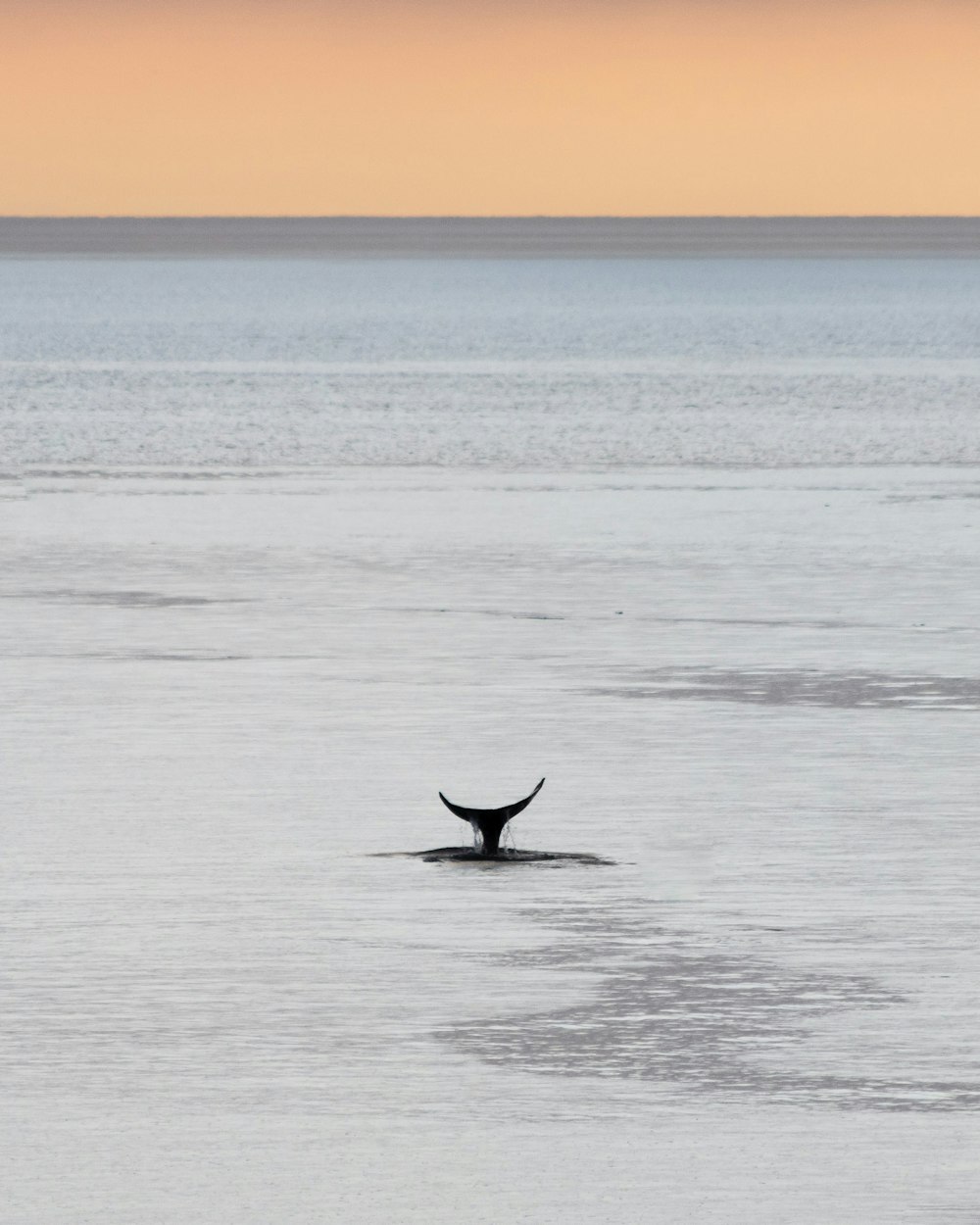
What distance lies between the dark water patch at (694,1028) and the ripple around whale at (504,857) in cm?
A: 122

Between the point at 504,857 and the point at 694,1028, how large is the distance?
2446 mm

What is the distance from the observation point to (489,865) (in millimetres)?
9539

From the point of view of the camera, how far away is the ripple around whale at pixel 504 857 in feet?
31.3

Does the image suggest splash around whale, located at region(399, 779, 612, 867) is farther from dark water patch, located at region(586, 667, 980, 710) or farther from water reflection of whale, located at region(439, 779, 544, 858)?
dark water patch, located at region(586, 667, 980, 710)

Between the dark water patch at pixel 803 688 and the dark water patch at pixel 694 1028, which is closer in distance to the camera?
the dark water patch at pixel 694 1028

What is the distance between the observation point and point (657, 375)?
69000mm

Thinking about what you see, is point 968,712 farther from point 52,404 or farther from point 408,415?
point 52,404

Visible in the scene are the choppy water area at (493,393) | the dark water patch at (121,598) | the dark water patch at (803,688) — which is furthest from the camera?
the choppy water area at (493,393)

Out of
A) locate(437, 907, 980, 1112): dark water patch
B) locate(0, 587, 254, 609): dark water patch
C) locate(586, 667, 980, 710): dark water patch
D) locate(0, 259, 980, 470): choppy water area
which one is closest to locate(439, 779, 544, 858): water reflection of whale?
locate(437, 907, 980, 1112): dark water patch

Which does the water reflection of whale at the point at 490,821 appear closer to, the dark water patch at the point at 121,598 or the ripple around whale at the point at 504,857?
the ripple around whale at the point at 504,857

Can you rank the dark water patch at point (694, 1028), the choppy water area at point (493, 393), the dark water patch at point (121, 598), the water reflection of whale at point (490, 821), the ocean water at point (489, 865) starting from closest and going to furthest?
1. the ocean water at point (489, 865)
2. the dark water patch at point (694, 1028)
3. the water reflection of whale at point (490, 821)
4. the dark water patch at point (121, 598)
5. the choppy water area at point (493, 393)

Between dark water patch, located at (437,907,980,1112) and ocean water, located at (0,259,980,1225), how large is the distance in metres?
0.02

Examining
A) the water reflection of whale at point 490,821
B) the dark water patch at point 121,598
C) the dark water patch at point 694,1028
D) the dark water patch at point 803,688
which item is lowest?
the dark water patch at point 694,1028

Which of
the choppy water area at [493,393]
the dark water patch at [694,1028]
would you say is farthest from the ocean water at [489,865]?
the choppy water area at [493,393]
